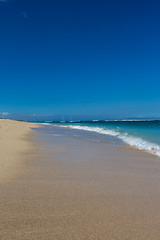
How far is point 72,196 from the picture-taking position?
3.36 metres

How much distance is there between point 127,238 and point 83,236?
21.8 inches

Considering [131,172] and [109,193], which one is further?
[131,172]

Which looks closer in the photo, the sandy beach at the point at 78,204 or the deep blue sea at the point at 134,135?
the sandy beach at the point at 78,204

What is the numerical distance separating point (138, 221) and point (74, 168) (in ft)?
10.1

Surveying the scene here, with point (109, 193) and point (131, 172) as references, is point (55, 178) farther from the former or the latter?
point (131, 172)

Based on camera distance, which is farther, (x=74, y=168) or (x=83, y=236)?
(x=74, y=168)

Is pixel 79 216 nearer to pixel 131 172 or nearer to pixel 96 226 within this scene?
pixel 96 226

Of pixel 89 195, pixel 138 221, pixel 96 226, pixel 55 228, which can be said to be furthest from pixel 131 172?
pixel 55 228

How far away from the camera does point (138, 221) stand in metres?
2.57

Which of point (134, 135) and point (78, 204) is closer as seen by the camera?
point (78, 204)

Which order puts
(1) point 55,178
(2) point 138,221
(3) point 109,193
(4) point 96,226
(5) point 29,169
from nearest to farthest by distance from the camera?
1. (4) point 96,226
2. (2) point 138,221
3. (3) point 109,193
4. (1) point 55,178
5. (5) point 29,169

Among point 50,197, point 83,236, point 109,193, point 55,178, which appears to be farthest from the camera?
point 55,178

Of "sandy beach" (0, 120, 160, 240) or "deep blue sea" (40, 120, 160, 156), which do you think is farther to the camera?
"deep blue sea" (40, 120, 160, 156)

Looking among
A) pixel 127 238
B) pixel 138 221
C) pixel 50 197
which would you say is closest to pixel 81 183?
pixel 50 197
